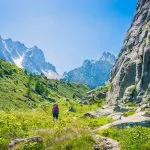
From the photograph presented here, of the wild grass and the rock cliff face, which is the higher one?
the rock cliff face

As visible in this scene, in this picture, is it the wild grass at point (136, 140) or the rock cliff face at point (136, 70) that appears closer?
the wild grass at point (136, 140)

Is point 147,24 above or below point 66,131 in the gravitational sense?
above

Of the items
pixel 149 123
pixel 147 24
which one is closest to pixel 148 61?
pixel 147 24

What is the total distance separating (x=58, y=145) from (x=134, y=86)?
64.3 meters

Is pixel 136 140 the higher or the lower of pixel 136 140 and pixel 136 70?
the lower

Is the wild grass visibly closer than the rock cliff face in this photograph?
Yes

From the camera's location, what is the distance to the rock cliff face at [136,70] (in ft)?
278

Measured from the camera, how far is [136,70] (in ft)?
307

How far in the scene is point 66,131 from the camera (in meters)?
30.2

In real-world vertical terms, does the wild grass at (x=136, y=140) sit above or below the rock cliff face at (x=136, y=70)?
below

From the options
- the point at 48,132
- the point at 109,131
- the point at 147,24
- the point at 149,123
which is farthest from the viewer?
the point at 147,24

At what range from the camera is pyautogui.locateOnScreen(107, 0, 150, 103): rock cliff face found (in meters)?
84.9

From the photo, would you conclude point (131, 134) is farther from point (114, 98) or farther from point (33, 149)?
point (114, 98)

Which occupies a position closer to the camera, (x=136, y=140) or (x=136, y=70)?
(x=136, y=140)
